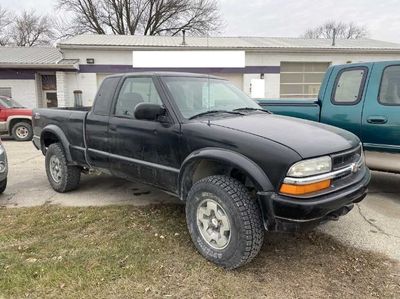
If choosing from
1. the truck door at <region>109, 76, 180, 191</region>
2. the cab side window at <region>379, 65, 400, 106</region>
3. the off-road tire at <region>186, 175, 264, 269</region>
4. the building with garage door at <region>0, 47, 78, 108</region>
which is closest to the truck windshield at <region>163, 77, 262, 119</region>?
the truck door at <region>109, 76, 180, 191</region>

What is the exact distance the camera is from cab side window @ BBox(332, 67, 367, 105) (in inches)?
205

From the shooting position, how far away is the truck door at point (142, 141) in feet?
12.2

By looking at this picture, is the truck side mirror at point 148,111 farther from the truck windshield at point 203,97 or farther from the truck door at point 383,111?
the truck door at point 383,111

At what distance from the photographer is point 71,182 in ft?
18.3

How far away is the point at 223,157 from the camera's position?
10.3 feet

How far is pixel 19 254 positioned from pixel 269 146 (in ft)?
8.80

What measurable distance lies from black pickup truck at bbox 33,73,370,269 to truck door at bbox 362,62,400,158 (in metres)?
1.54

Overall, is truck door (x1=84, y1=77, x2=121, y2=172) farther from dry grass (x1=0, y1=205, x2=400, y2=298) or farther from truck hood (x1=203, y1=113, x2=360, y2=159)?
truck hood (x1=203, y1=113, x2=360, y2=159)

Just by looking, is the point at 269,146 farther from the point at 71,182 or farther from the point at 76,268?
the point at 71,182

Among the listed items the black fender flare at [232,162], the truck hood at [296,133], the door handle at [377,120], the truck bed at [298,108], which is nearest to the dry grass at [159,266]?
the black fender flare at [232,162]

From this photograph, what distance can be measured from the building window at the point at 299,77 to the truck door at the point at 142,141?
1775 cm

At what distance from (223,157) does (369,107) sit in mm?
2975

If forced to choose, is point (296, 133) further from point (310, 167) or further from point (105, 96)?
point (105, 96)

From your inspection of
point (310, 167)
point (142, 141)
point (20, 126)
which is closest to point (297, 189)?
point (310, 167)
